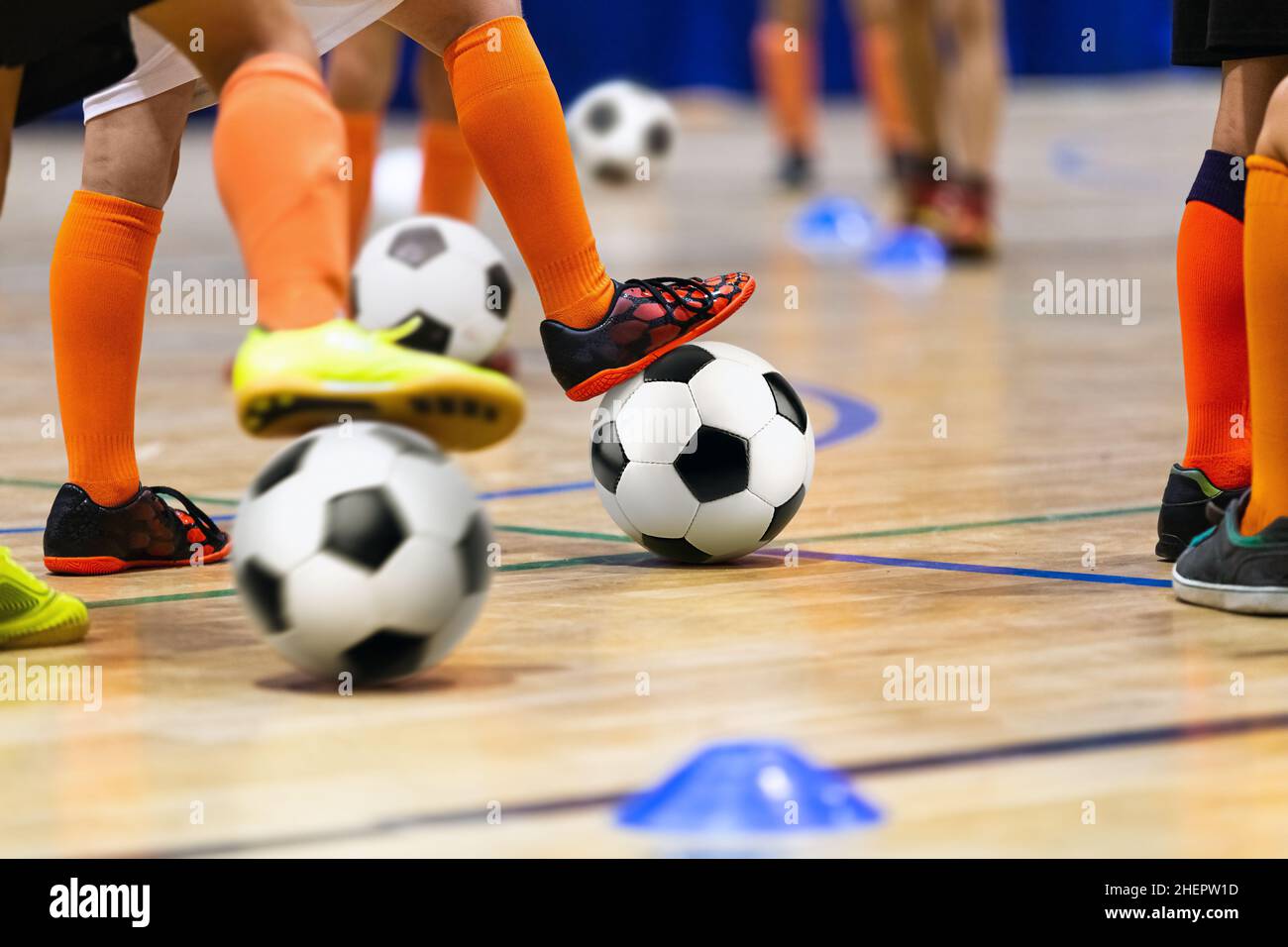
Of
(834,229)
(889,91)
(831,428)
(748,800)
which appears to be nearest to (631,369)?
(748,800)

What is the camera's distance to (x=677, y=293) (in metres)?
3.38

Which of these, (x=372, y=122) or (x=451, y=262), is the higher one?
Answer: (x=372, y=122)

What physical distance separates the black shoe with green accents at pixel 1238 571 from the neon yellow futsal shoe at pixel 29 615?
5.17ft

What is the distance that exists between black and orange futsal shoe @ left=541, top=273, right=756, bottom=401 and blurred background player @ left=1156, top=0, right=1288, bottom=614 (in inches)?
29.5

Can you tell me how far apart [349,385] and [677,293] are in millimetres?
871

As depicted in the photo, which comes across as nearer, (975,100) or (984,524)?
(984,524)

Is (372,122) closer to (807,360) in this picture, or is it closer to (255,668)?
(807,360)

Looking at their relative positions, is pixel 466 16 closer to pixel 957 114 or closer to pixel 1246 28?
pixel 1246 28

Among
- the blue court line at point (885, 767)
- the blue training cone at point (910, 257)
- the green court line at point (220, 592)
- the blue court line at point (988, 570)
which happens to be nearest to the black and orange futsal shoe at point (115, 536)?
the green court line at point (220, 592)

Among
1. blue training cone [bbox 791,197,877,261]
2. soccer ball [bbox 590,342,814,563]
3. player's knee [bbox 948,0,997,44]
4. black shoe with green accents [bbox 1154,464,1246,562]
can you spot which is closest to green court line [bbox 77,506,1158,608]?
soccer ball [bbox 590,342,814,563]

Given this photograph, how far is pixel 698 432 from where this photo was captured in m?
3.45
